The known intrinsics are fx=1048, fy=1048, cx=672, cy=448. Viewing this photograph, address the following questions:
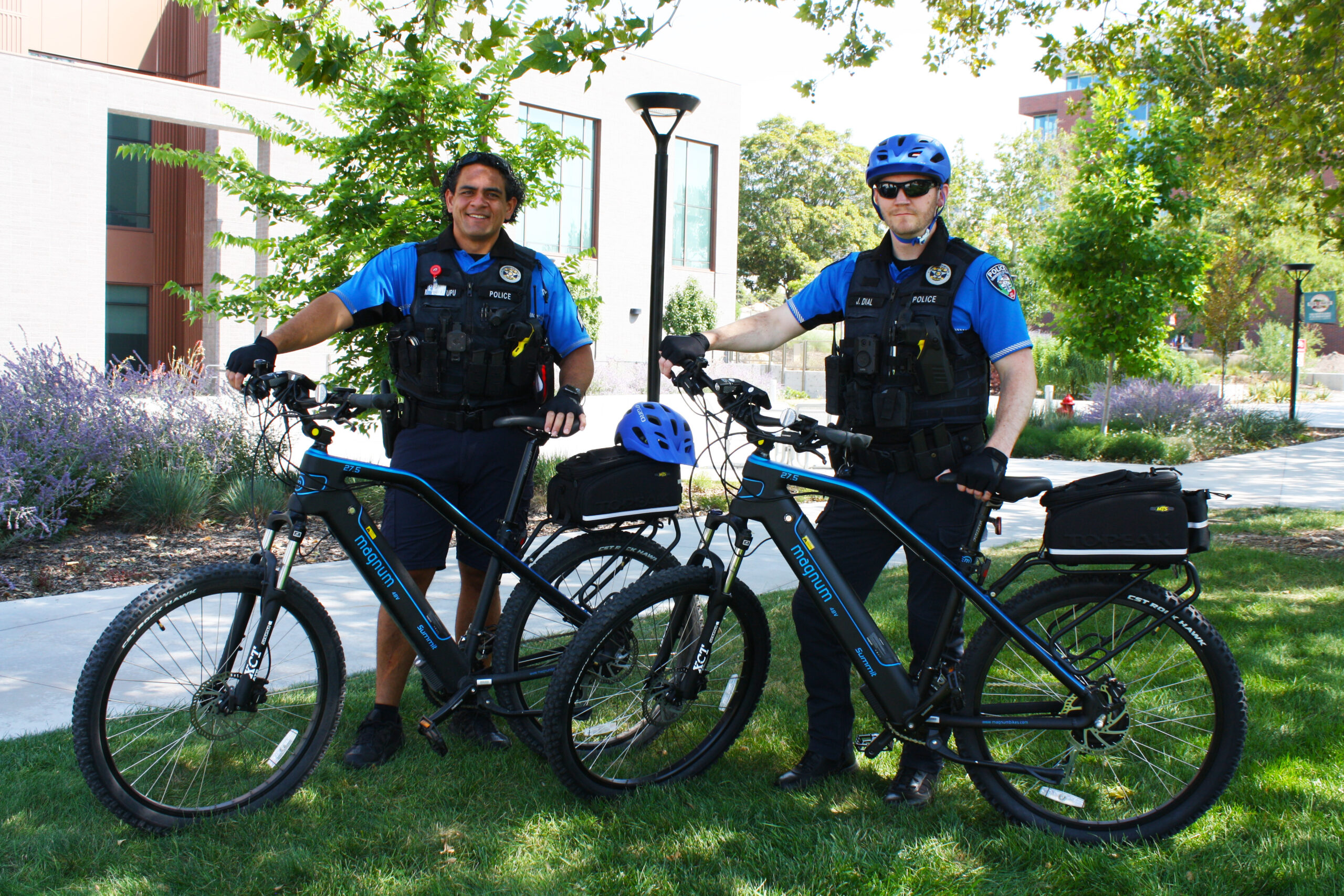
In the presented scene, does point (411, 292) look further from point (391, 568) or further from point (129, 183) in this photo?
point (129, 183)

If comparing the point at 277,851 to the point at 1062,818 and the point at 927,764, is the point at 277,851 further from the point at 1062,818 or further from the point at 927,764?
the point at 1062,818

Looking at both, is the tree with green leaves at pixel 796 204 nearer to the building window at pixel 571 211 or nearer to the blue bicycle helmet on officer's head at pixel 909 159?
the building window at pixel 571 211

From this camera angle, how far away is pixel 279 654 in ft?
10.4

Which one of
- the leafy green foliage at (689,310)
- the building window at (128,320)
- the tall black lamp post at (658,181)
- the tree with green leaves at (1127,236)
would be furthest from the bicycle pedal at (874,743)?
the leafy green foliage at (689,310)

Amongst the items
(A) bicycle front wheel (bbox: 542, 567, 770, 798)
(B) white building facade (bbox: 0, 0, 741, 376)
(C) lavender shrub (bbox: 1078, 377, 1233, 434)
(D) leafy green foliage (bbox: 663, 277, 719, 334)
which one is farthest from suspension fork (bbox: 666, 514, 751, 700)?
(D) leafy green foliage (bbox: 663, 277, 719, 334)

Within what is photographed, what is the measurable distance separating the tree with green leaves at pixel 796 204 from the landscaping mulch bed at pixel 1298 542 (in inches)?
1591

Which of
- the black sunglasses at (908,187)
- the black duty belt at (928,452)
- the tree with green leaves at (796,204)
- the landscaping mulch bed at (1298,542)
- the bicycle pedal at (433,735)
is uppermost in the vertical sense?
the tree with green leaves at (796,204)

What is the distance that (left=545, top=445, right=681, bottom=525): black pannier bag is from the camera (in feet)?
11.9

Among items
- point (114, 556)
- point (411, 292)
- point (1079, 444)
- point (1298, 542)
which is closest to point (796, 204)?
point (1079, 444)

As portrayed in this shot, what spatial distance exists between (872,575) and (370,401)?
1721mm

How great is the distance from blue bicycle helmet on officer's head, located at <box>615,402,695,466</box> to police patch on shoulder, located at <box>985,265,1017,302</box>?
1128 millimetres

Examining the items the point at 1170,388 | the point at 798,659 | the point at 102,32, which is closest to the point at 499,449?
the point at 798,659

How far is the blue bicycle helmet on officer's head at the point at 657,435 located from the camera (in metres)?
3.71

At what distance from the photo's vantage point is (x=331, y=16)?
8.03m
